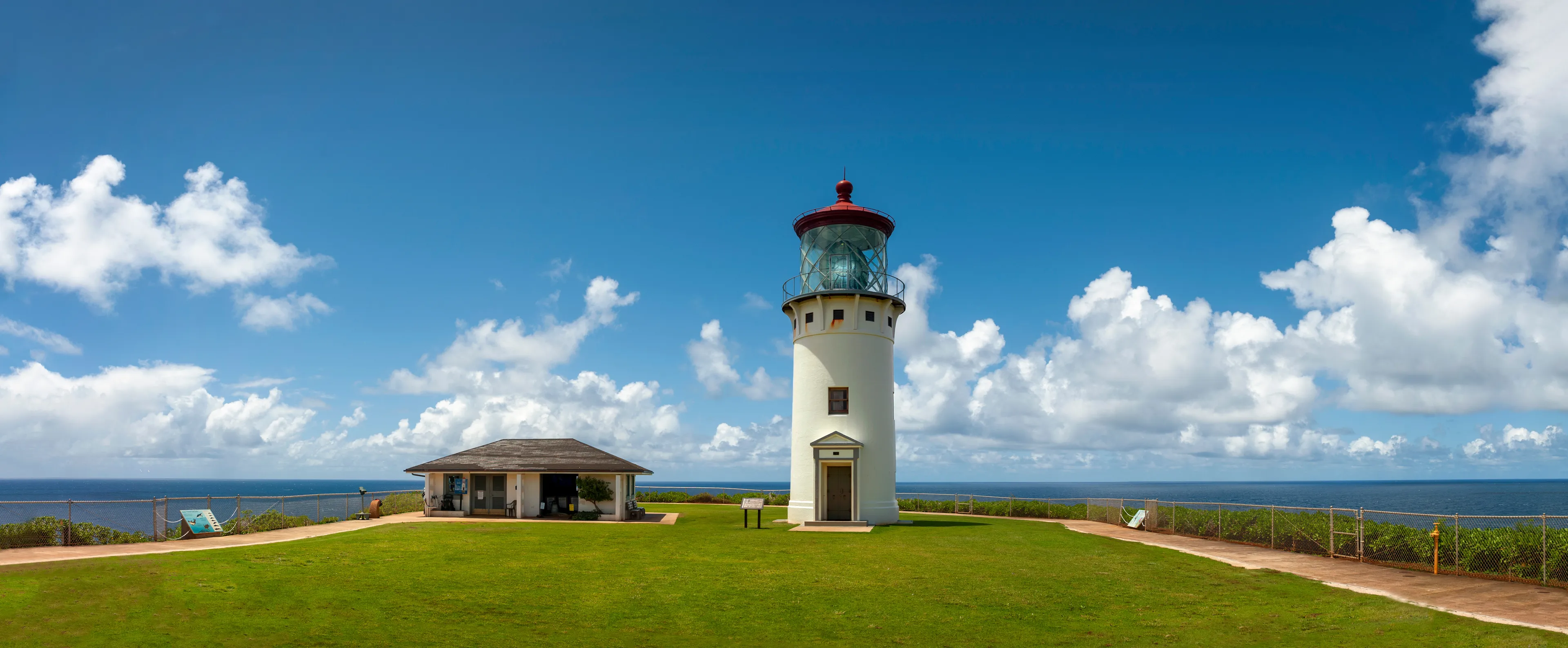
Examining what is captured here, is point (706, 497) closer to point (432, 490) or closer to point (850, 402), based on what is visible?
point (432, 490)

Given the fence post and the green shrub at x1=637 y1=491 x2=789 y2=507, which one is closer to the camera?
the fence post

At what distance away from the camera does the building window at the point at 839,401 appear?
28.6 meters

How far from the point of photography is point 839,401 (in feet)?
94.4

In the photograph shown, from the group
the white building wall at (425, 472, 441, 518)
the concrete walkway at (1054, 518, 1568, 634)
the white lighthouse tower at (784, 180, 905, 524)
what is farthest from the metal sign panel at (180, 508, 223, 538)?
the concrete walkway at (1054, 518, 1568, 634)

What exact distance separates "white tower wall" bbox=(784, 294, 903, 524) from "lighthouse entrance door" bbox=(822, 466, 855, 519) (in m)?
0.42

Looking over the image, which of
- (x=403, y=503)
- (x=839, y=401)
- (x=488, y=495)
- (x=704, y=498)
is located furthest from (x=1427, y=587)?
(x=704, y=498)

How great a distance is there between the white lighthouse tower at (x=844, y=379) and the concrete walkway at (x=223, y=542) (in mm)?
5589

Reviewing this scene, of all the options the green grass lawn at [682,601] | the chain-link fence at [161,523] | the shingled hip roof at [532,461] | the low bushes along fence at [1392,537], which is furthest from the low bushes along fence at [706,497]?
the green grass lawn at [682,601]

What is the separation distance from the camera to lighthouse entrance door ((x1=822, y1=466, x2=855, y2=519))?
93.2 feet

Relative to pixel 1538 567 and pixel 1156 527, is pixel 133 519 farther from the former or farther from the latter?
pixel 1538 567

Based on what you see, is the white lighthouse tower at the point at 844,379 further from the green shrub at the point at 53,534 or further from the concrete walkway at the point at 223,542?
the green shrub at the point at 53,534

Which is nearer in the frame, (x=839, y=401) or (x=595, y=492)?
(x=839, y=401)

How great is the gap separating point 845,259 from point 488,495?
15.4 meters

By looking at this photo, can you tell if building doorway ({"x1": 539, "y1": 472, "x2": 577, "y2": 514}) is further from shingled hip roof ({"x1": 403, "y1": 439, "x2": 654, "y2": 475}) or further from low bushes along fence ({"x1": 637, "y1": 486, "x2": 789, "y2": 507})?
low bushes along fence ({"x1": 637, "y1": 486, "x2": 789, "y2": 507})
